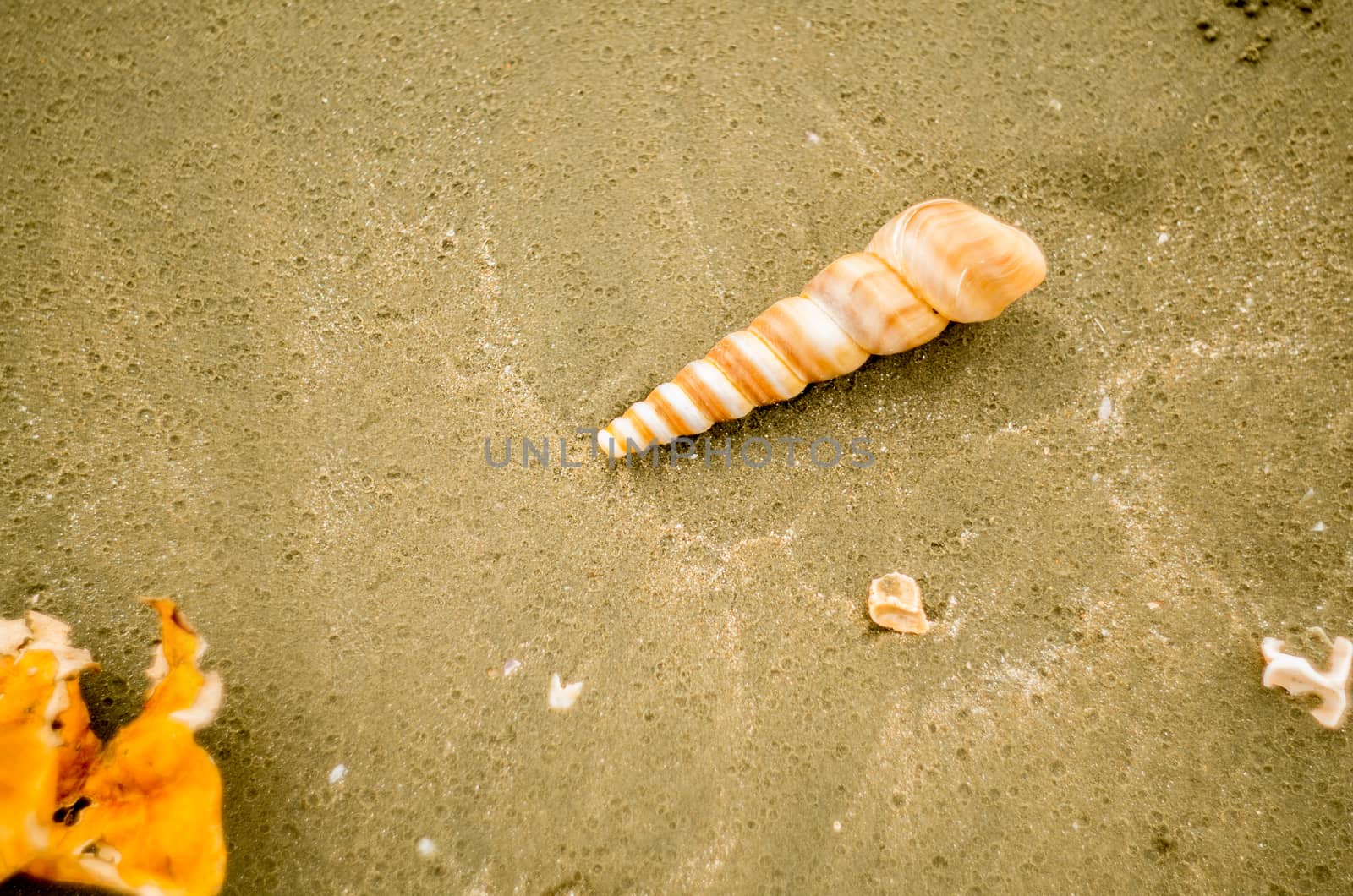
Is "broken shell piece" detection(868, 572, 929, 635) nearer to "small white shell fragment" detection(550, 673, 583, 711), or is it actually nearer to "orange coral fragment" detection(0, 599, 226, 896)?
"small white shell fragment" detection(550, 673, 583, 711)

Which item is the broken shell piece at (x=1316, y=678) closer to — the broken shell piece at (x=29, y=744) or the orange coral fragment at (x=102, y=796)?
the orange coral fragment at (x=102, y=796)

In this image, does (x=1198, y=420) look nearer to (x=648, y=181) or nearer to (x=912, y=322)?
(x=912, y=322)

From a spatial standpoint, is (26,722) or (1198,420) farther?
(1198,420)

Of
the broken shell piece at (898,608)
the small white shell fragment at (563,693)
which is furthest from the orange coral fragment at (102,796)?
the broken shell piece at (898,608)

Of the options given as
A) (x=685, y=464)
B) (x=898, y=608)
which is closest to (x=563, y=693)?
(x=685, y=464)

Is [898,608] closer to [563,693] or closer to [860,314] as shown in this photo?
[860,314]

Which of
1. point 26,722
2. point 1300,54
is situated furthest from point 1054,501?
point 26,722
